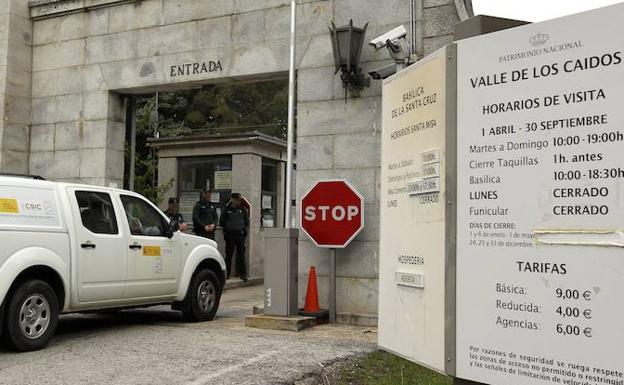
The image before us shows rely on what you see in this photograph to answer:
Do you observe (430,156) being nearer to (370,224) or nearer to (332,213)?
(332,213)

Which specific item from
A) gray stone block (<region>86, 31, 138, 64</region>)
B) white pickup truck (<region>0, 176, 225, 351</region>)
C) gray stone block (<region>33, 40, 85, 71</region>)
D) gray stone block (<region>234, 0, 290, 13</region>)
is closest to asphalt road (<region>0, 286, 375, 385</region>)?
white pickup truck (<region>0, 176, 225, 351</region>)

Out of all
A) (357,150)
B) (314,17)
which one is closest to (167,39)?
(314,17)

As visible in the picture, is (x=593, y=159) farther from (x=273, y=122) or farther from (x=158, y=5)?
(x=273, y=122)

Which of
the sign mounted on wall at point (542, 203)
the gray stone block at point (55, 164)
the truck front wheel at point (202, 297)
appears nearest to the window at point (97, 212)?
the truck front wheel at point (202, 297)

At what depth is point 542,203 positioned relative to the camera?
2738mm

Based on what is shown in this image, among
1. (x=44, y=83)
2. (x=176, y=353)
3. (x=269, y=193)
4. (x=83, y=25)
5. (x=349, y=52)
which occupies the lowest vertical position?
(x=176, y=353)

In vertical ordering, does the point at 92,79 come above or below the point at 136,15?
below

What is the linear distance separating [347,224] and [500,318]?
5.73 metres

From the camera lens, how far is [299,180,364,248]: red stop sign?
8578 mm

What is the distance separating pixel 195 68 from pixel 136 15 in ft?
5.37

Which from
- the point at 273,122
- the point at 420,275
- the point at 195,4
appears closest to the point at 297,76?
the point at 195,4

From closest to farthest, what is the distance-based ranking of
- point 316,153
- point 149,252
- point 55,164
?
point 149,252
point 316,153
point 55,164

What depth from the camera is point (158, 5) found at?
424 inches

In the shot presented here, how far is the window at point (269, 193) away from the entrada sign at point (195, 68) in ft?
19.1
